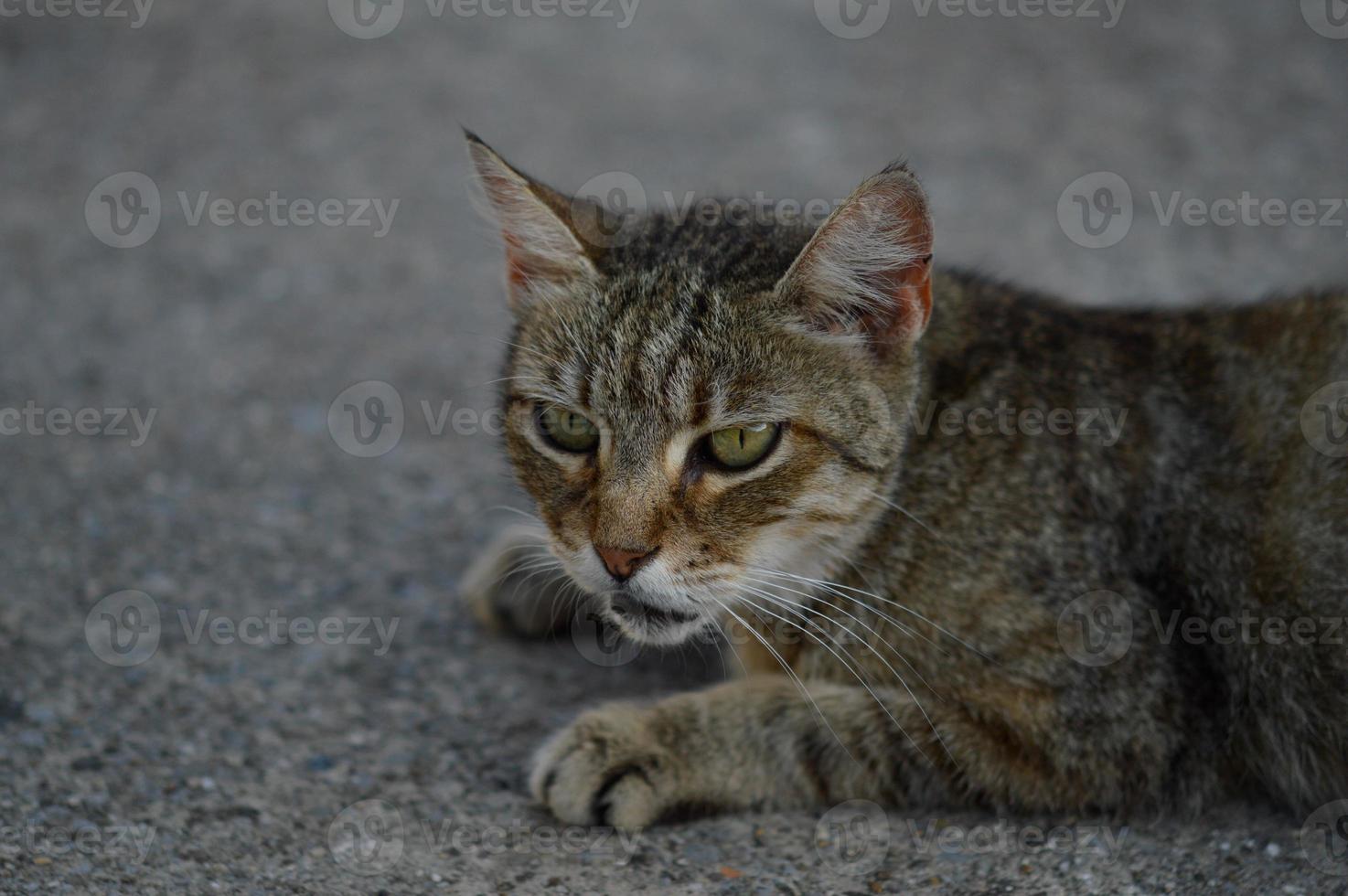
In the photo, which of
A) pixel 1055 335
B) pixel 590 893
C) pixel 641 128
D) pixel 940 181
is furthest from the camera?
pixel 641 128

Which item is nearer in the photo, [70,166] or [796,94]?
[70,166]

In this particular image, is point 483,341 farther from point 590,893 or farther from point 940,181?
point 590,893

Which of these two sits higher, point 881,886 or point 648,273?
point 648,273

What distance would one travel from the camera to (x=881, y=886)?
116 inches

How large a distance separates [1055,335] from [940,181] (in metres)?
3.36

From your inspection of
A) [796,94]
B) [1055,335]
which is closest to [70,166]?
[796,94]
